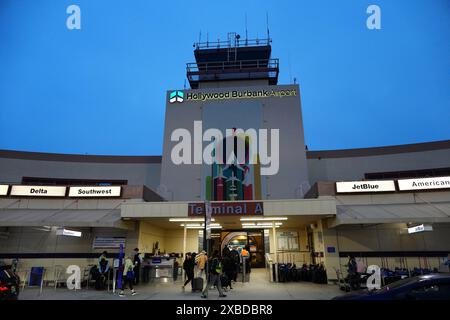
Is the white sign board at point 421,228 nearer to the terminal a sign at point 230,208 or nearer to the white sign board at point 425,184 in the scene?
the white sign board at point 425,184

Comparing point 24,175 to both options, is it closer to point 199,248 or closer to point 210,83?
point 199,248

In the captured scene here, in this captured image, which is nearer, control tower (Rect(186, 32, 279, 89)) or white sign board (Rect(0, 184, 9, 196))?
white sign board (Rect(0, 184, 9, 196))

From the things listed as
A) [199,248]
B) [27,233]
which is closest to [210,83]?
[199,248]

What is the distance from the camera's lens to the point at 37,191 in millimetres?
17172

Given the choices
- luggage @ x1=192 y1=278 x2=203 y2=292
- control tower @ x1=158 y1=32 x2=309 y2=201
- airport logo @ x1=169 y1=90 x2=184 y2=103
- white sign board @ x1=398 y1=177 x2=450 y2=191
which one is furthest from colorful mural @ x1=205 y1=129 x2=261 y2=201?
white sign board @ x1=398 y1=177 x2=450 y2=191

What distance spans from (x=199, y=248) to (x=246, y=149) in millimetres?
8483

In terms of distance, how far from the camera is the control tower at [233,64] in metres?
30.2

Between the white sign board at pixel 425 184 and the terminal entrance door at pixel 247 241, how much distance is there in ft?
34.5

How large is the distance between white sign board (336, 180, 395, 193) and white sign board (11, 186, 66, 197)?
1613 cm

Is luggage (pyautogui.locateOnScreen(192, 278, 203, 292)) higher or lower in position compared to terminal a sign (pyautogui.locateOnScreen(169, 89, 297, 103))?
lower

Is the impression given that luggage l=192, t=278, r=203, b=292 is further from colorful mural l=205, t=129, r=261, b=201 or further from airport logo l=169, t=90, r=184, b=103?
airport logo l=169, t=90, r=184, b=103

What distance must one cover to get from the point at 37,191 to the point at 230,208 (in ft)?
37.3

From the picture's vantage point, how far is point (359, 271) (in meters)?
12.7

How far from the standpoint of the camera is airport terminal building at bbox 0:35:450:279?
15.7 m
